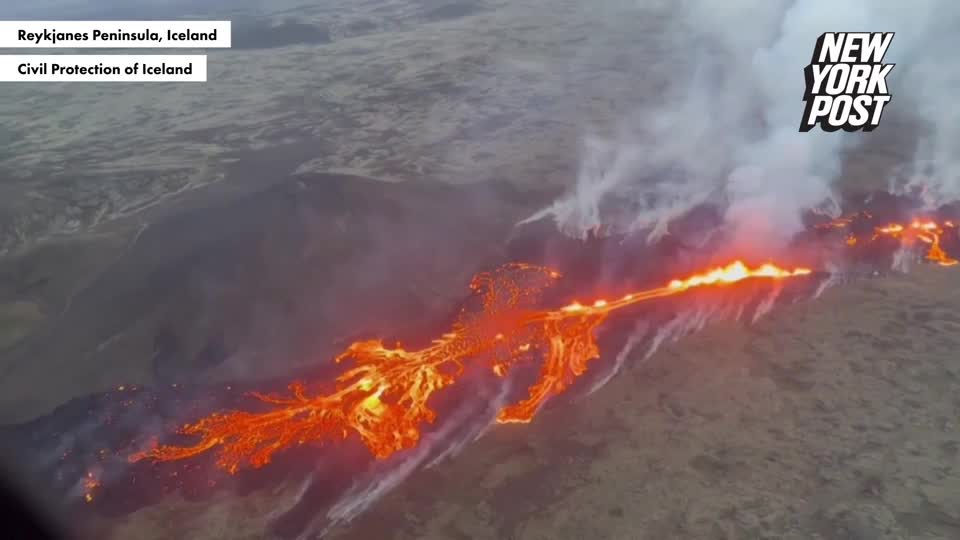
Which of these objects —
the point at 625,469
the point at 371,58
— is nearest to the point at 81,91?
the point at 371,58

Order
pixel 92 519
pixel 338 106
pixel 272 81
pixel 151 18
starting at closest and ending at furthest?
1. pixel 92 519
2. pixel 338 106
3. pixel 272 81
4. pixel 151 18

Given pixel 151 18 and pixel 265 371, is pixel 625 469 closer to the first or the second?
pixel 265 371

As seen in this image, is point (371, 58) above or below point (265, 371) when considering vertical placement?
above

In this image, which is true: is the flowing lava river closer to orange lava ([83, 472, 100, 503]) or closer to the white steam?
orange lava ([83, 472, 100, 503])
